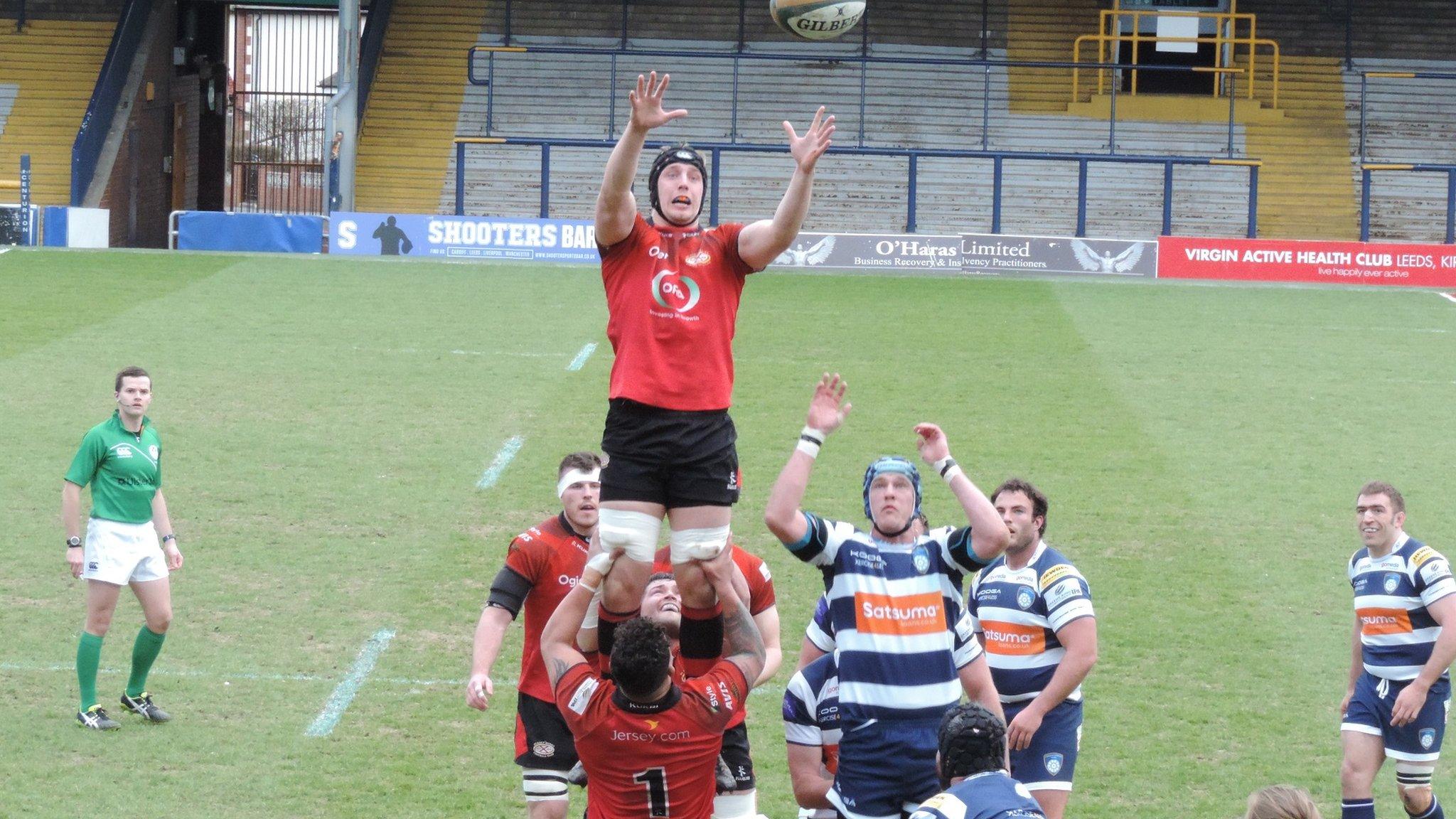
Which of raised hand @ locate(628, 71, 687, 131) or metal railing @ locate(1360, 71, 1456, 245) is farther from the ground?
metal railing @ locate(1360, 71, 1456, 245)

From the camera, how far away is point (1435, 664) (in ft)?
25.8

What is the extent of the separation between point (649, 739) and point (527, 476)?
1009 cm

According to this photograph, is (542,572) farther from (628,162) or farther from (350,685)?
(350,685)

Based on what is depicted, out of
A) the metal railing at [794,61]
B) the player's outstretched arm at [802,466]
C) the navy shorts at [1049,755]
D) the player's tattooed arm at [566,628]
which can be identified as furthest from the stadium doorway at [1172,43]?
the player's tattooed arm at [566,628]

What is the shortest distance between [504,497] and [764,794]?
21.5 feet

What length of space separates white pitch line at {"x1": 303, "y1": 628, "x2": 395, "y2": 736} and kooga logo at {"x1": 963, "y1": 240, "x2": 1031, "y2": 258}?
839 inches

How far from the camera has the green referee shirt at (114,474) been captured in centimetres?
944

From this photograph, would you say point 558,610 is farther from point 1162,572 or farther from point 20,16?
point 20,16

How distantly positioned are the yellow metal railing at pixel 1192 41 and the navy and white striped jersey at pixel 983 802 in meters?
34.5

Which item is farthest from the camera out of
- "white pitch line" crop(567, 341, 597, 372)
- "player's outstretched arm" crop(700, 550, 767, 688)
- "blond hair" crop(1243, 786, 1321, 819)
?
"white pitch line" crop(567, 341, 597, 372)

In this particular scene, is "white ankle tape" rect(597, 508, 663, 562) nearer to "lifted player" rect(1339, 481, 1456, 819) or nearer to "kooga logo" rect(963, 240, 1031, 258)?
"lifted player" rect(1339, 481, 1456, 819)

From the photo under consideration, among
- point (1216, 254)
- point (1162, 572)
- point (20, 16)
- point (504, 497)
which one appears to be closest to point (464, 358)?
point (504, 497)

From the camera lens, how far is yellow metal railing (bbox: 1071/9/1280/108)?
126 ft

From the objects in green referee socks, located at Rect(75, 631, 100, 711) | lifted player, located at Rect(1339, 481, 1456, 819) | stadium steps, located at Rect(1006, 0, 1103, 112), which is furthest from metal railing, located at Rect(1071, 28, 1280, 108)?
green referee socks, located at Rect(75, 631, 100, 711)
